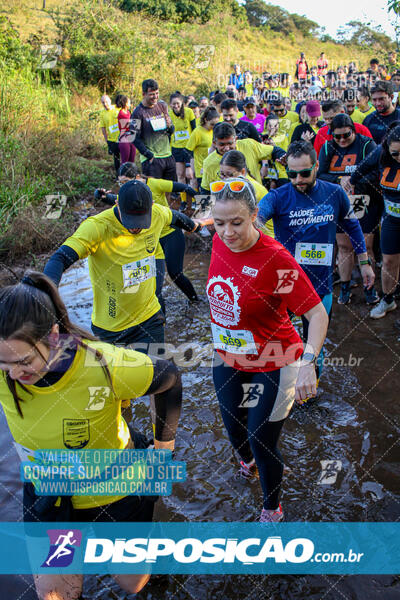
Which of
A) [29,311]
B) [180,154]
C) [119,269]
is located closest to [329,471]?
[119,269]

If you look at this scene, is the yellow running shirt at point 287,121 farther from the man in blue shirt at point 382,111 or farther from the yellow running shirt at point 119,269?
the yellow running shirt at point 119,269

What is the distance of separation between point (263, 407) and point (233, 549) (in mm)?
1008

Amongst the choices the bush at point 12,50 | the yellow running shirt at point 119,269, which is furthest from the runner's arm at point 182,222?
the bush at point 12,50

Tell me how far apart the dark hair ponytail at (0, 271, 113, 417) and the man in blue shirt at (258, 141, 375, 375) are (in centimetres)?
213

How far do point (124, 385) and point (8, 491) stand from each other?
6.91ft

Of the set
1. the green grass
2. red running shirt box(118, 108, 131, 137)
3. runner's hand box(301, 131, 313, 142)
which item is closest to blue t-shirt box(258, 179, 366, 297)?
runner's hand box(301, 131, 313, 142)

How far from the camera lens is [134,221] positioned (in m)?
3.35

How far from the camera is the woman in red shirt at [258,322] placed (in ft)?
7.80

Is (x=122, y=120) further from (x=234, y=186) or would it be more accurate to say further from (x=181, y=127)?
(x=234, y=186)

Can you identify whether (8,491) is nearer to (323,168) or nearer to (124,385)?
(124,385)

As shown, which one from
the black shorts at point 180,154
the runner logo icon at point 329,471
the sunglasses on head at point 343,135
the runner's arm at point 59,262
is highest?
the sunglasses on head at point 343,135

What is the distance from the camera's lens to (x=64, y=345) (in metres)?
1.87

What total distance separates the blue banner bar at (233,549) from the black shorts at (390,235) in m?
3.06

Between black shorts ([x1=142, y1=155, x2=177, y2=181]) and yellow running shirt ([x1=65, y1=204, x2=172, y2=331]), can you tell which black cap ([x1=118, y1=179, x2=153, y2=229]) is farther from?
black shorts ([x1=142, y1=155, x2=177, y2=181])
